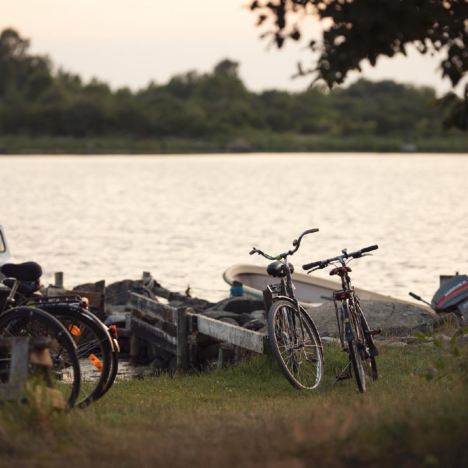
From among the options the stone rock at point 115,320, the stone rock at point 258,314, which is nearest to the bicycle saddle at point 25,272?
the stone rock at point 258,314

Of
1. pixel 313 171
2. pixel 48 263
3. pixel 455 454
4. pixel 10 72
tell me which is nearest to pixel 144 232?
pixel 48 263

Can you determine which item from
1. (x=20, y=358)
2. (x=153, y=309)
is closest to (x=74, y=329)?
(x=20, y=358)

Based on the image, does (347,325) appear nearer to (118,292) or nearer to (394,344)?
(394,344)

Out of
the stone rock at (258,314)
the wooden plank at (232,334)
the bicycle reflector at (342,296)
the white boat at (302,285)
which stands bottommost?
the white boat at (302,285)

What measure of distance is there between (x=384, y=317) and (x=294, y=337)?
4053mm

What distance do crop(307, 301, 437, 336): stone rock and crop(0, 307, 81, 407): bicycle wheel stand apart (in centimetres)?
553

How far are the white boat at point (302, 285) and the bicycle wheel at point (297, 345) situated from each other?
7911mm

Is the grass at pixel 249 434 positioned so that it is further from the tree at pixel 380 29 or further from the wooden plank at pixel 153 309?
the wooden plank at pixel 153 309

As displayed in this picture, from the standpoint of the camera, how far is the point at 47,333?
23.2 ft

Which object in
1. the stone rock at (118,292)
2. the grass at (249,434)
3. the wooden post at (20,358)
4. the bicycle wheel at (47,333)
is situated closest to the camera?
the grass at (249,434)

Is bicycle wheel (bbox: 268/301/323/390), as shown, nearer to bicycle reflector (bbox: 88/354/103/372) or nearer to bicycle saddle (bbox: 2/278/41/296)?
bicycle reflector (bbox: 88/354/103/372)

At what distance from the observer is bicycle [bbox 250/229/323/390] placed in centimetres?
906

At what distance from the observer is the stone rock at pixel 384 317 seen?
12539 millimetres

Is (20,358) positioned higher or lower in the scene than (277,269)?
lower
